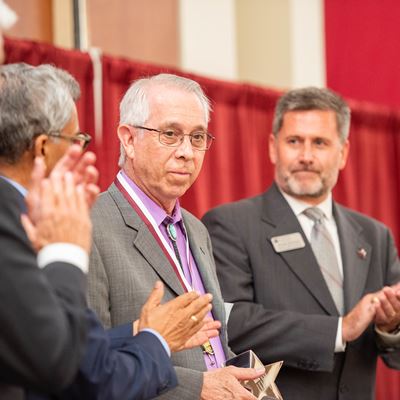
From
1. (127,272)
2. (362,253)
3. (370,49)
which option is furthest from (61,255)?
(370,49)

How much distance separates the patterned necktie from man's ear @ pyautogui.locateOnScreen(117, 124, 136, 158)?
1.09 metres

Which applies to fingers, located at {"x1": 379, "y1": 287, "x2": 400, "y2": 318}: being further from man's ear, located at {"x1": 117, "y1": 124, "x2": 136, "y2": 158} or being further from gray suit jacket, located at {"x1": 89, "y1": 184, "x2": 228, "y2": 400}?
man's ear, located at {"x1": 117, "y1": 124, "x2": 136, "y2": 158}

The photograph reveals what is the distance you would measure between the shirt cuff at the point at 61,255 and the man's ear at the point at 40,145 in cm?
29

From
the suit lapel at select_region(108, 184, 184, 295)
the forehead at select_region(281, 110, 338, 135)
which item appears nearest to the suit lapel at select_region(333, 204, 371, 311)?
the forehead at select_region(281, 110, 338, 135)

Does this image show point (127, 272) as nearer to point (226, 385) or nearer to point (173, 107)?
point (226, 385)

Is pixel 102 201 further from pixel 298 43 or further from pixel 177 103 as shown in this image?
pixel 298 43

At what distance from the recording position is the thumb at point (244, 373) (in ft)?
8.13

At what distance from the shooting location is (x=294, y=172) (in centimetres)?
370

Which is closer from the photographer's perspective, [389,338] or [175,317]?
[175,317]

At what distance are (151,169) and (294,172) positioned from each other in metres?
1.12

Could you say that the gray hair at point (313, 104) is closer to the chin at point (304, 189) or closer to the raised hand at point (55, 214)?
the chin at point (304, 189)

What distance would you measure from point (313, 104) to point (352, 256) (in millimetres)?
665

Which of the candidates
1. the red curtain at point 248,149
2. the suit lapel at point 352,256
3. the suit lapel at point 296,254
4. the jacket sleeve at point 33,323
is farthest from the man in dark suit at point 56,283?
the red curtain at point 248,149

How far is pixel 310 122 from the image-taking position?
12.3 feet
